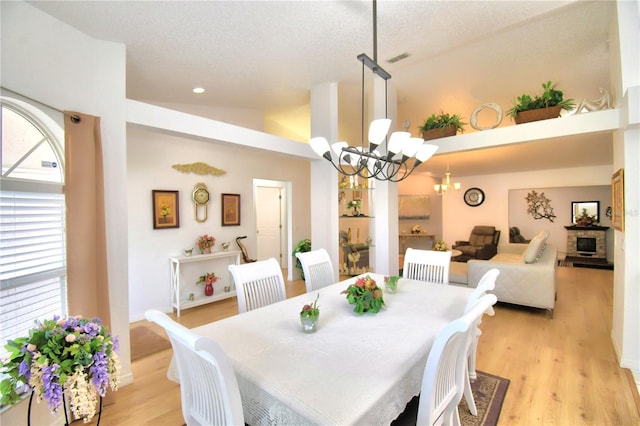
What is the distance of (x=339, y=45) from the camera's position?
111 inches

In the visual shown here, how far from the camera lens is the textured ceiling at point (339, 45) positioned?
7.33 feet

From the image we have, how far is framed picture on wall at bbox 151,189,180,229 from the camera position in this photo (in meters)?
3.91

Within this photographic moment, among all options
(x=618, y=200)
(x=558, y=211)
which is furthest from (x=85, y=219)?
(x=558, y=211)

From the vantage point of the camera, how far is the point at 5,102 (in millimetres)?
1703

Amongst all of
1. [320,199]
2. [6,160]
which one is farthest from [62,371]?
[320,199]

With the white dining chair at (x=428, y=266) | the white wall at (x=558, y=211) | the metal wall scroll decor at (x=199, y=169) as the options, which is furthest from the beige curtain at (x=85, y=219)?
the white wall at (x=558, y=211)

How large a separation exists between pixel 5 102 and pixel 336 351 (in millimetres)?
2320

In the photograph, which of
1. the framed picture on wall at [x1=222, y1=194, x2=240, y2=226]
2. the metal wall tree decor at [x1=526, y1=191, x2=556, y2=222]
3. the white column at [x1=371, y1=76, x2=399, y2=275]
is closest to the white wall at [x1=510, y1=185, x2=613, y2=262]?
the metal wall tree decor at [x1=526, y1=191, x2=556, y2=222]

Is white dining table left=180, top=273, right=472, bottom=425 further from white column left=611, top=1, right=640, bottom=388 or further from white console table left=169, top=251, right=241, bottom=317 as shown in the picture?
white console table left=169, top=251, right=241, bottom=317

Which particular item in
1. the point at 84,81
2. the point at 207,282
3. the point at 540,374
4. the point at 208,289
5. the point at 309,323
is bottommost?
the point at 540,374

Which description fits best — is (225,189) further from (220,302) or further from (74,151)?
(74,151)

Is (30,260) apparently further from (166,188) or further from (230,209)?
(230,209)

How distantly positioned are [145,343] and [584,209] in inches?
381

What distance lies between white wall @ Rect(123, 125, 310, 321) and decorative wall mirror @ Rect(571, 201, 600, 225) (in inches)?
315
